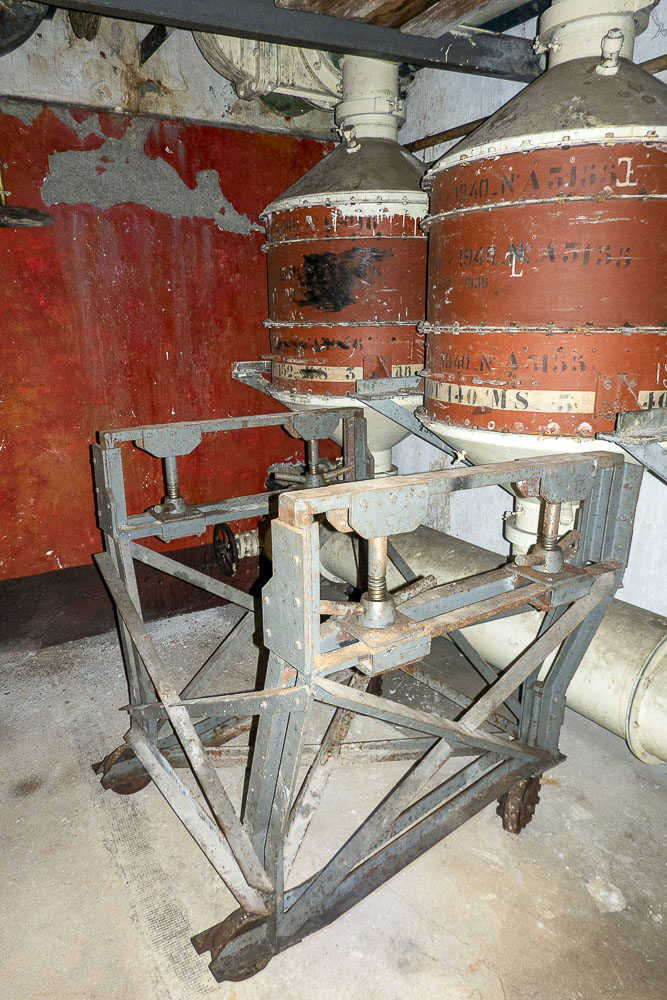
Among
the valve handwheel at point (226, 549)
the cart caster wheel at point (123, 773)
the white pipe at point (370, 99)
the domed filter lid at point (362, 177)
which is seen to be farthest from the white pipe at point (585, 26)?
the cart caster wheel at point (123, 773)

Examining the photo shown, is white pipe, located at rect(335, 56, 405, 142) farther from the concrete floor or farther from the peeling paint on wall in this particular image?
the concrete floor

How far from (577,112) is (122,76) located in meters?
3.38

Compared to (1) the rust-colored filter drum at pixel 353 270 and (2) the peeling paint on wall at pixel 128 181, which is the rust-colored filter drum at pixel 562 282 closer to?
(1) the rust-colored filter drum at pixel 353 270

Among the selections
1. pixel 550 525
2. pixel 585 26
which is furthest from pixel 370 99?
pixel 550 525

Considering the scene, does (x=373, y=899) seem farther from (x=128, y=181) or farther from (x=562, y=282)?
(x=128, y=181)

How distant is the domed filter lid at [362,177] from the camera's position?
144 inches

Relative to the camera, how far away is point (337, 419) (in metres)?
3.69

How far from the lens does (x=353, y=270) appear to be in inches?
148

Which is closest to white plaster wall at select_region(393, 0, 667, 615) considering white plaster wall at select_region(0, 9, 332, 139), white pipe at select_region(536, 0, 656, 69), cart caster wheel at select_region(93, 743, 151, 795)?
white pipe at select_region(536, 0, 656, 69)

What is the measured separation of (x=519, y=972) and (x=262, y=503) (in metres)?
2.49

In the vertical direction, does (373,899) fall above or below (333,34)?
below

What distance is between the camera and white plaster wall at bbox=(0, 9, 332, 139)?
3.97 metres

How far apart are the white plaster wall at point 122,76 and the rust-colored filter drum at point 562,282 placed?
2.69 meters

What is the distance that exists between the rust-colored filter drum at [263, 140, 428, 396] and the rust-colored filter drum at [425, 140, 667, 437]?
0.92 m
